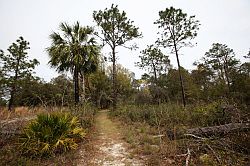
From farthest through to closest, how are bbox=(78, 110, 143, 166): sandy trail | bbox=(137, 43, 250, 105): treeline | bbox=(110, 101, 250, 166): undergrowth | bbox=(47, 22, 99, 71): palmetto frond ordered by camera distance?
bbox=(137, 43, 250, 105): treeline
bbox=(47, 22, 99, 71): palmetto frond
bbox=(78, 110, 143, 166): sandy trail
bbox=(110, 101, 250, 166): undergrowth

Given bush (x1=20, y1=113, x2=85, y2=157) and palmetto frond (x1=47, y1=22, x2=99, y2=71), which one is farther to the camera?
palmetto frond (x1=47, y1=22, x2=99, y2=71)

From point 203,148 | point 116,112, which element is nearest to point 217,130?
point 203,148

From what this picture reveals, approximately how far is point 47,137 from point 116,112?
7.97 metres

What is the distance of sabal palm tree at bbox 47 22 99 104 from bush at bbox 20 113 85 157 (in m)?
7.10

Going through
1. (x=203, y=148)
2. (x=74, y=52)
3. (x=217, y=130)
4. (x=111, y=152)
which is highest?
(x=74, y=52)

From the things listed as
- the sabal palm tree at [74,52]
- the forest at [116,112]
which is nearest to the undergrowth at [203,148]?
the forest at [116,112]

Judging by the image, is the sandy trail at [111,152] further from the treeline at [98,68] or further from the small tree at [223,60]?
the small tree at [223,60]

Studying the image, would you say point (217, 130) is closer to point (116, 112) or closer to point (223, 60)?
point (116, 112)

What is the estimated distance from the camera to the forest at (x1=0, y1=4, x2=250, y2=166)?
4.86 metres

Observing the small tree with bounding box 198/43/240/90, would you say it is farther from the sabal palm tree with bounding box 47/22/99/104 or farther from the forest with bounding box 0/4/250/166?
the sabal palm tree with bounding box 47/22/99/104

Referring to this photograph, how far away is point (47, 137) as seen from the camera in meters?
5.28

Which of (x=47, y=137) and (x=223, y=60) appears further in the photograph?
(x=223, y=60)

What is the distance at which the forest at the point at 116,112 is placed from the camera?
191 inches

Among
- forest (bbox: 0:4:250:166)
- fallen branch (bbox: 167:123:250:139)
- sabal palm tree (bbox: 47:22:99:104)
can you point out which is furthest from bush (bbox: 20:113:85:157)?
sabal palm tree (bbox: 47:22:99:104)
